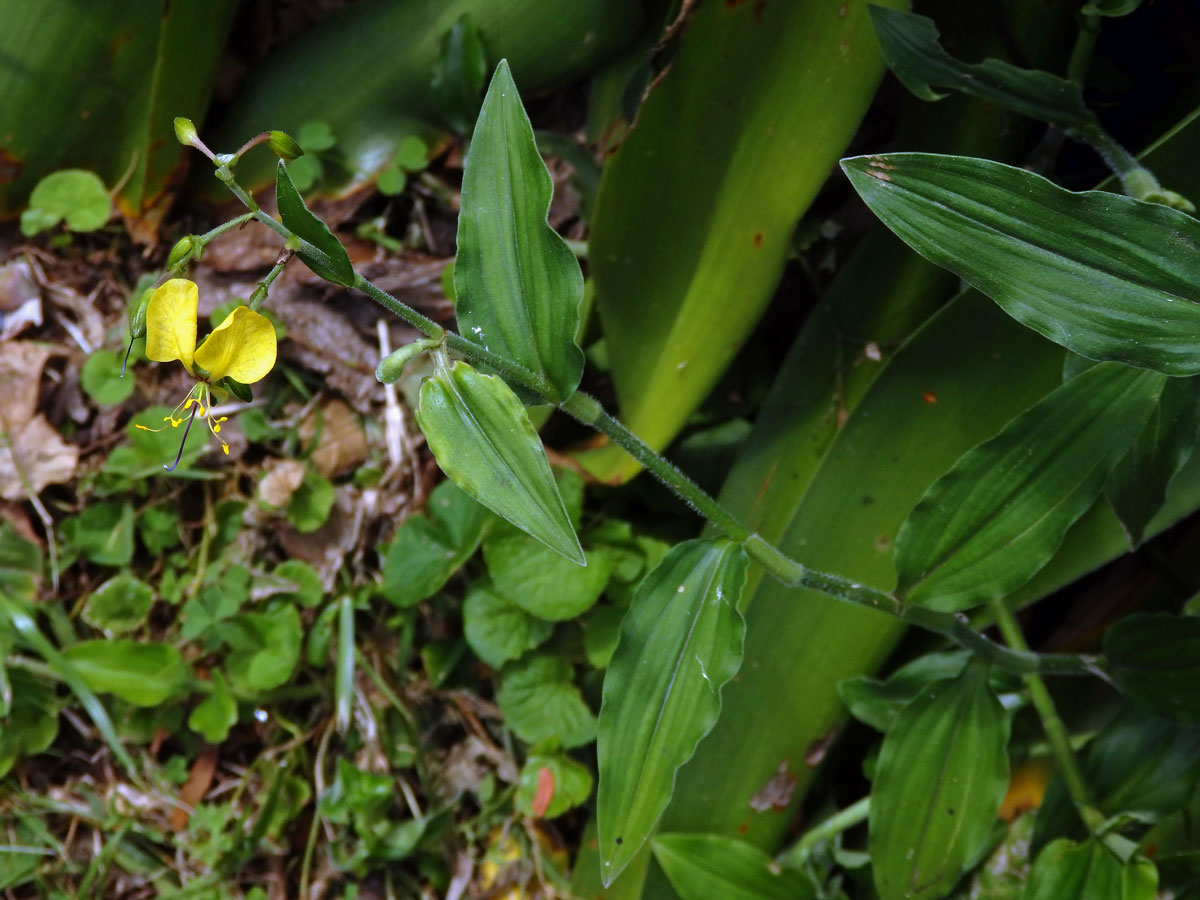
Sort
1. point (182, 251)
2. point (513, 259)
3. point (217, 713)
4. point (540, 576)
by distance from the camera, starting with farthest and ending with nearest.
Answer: point (217, 713) < point (540, 576) < point (513, 259) < point (182, 251)

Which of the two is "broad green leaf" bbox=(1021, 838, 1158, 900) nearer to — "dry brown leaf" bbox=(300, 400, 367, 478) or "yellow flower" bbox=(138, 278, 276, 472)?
"yellow flower" bbox=(138, 278, 276, 472)

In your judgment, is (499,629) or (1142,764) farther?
(499,629)

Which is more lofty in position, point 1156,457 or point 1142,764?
point 1156,457

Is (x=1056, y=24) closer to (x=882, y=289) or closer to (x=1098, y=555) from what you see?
(x=882, y=289)

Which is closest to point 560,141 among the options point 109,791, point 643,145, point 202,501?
point 643,145

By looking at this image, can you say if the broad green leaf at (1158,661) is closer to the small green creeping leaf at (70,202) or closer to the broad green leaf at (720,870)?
the broad green leaf at (720,870)

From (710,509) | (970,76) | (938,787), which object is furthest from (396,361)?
(938,787)

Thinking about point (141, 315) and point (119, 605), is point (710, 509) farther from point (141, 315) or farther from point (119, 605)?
point (119, 605)
